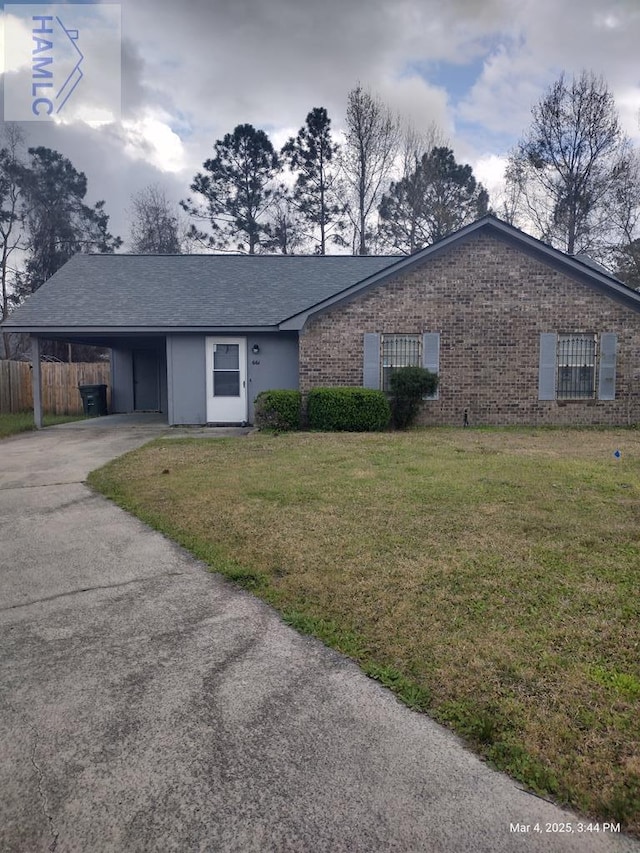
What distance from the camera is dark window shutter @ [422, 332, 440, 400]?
42.1ft

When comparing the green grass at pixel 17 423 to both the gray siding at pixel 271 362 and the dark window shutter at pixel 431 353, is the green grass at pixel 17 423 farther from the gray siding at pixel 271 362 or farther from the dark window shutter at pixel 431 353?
the dark window shutter at pixel 431 353

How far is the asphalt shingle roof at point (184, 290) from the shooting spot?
13.3 m

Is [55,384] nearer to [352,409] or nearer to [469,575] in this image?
[352,409]

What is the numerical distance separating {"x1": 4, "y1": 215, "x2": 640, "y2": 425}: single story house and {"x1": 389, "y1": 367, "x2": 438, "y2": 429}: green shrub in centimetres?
76

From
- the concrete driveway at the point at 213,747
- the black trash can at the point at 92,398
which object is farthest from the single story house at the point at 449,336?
the concrete driveway at the point at 213,747

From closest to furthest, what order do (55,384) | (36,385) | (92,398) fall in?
(36,385) < (92,398) < (55,384)

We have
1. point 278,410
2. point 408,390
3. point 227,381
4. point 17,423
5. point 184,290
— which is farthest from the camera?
point 184,290

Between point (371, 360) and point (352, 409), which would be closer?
point (352, 409)

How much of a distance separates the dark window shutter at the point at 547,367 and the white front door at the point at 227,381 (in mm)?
7189

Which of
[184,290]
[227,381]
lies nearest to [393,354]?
Answer: [227,381]

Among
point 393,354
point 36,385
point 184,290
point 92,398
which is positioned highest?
point 184,290

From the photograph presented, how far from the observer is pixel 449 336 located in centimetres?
1283

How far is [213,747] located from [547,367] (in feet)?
41.2

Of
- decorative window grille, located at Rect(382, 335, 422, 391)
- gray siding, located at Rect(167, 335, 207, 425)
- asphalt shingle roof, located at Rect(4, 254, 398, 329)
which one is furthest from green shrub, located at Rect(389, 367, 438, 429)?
gray siding, located at Rect(167, 335, 207, 425)
